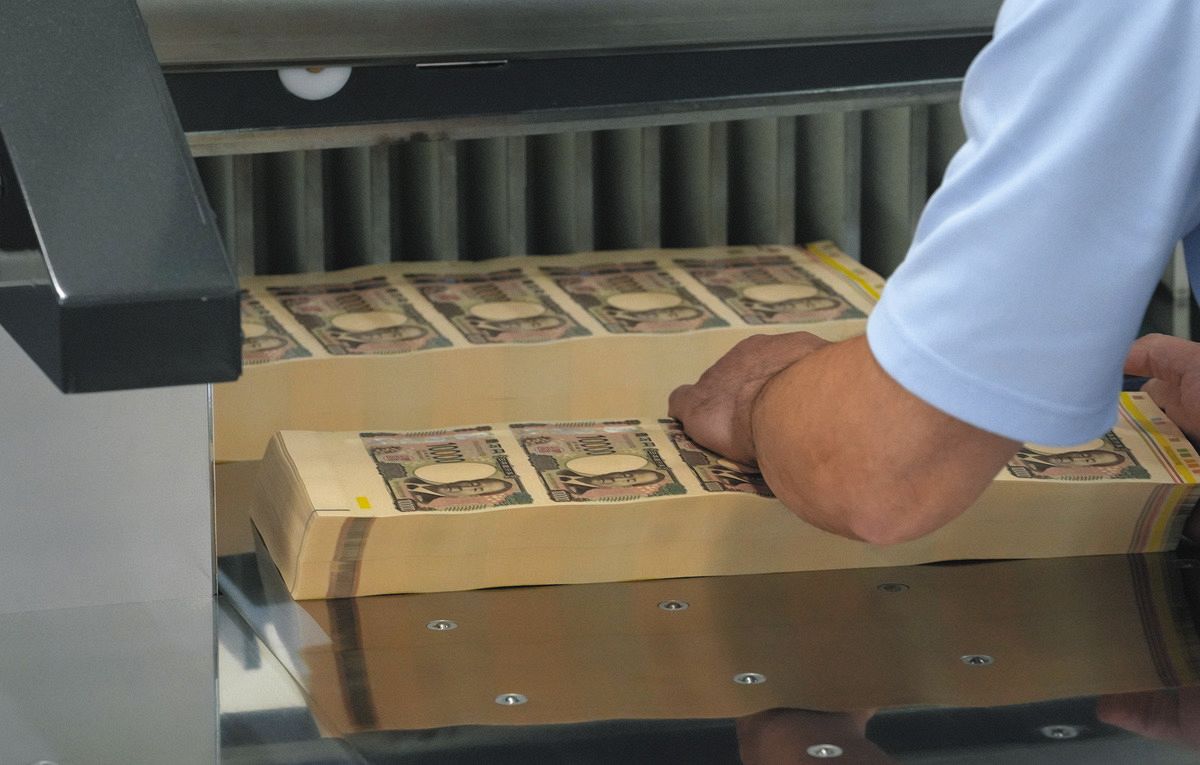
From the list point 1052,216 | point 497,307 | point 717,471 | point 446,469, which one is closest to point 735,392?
point 717,471

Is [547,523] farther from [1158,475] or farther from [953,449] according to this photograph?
[1158,475]

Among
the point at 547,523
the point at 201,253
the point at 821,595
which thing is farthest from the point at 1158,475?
the point at 201,253

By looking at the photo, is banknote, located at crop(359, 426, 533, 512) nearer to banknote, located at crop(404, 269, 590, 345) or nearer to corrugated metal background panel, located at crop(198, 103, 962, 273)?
banknote, located at crop(404, 269, 590, 345)

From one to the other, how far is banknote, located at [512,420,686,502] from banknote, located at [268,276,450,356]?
17cm

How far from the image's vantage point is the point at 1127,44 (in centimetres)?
72

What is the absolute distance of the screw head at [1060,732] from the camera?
846 mm

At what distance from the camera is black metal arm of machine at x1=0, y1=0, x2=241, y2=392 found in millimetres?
576

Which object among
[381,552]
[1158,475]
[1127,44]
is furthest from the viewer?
[1158,475]

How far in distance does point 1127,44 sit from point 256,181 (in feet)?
2.91

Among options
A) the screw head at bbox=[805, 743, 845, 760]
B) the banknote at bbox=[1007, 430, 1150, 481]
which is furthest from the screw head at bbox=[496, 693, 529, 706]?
the banknote at bbox=[1007, 430, 1150, 481]

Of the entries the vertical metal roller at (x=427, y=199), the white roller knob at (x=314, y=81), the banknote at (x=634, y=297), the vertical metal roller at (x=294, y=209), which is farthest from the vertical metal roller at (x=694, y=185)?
the white roller knob at (x=314, y=81)

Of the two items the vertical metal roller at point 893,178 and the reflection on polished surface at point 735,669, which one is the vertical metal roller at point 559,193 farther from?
the reflection on polished surface at point 735,669

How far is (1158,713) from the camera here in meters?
0.87

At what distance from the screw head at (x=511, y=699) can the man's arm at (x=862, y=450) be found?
196 mm
